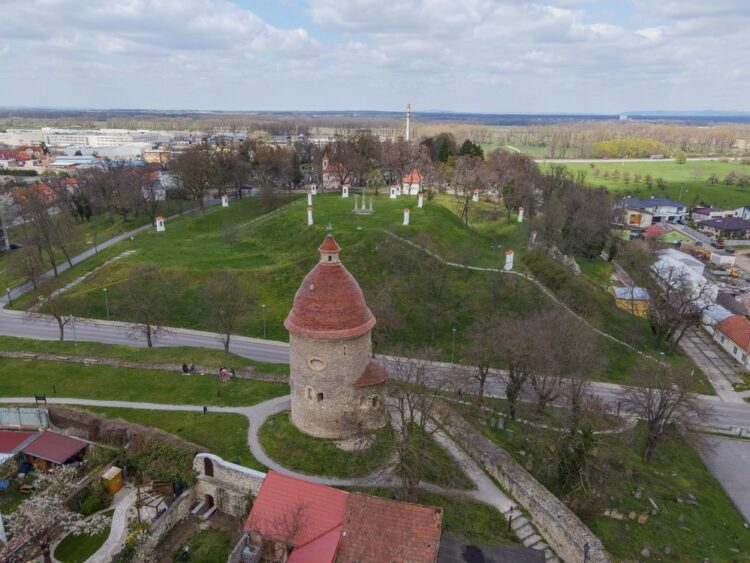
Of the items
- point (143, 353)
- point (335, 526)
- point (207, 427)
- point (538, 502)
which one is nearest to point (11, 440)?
point (207, 427)

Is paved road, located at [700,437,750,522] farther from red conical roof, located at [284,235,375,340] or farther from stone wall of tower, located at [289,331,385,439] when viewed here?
red conical roof, located at [284,235,375,340]

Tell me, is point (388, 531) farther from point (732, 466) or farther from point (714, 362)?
point (714, 362)

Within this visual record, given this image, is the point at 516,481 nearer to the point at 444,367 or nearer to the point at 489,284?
the point at 444,367

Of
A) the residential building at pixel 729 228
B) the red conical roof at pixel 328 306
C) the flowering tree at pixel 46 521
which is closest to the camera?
the flowering tree at pixel 46 521

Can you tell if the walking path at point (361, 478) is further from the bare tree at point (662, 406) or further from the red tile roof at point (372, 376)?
the bare tree at point (662, 406)

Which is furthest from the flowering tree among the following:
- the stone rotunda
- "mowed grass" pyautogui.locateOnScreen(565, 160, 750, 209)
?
"mowed grass" pyautogui.locateOnScreen(565, 160, 750, 209)

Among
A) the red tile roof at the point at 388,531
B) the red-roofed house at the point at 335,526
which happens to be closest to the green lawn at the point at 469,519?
the red tile roof at the point at 388,531
